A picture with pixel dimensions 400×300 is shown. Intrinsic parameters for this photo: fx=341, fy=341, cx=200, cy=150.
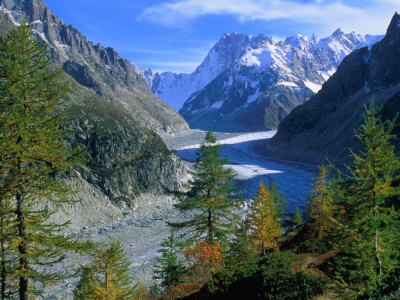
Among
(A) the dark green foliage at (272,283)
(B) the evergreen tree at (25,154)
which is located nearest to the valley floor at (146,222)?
(A) the dark green foliage at (272,283)

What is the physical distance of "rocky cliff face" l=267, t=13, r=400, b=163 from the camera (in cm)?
14388

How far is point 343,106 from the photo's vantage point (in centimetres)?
17412

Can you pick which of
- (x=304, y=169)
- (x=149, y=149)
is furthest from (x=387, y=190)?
(x=304, y=169)

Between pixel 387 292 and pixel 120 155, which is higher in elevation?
pixel 120 155

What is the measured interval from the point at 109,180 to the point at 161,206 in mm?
13629

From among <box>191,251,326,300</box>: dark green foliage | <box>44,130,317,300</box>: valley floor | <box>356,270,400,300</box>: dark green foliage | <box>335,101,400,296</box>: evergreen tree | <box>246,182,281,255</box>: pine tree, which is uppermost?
<box>335,101,400,296</box>: evergreen tree

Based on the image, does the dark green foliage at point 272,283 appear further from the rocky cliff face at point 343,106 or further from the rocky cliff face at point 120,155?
the rocky cliff face at point 343,106

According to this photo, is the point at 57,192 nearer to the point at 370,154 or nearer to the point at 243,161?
the point at 370,154

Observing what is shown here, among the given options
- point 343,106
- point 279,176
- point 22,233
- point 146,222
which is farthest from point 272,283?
point 343,106

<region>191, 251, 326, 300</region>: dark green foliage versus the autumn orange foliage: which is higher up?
<region>191, 251, 326, 300</region>: dark green foliage

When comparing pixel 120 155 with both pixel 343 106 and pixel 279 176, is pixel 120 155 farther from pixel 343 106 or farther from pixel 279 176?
pixel 343 106

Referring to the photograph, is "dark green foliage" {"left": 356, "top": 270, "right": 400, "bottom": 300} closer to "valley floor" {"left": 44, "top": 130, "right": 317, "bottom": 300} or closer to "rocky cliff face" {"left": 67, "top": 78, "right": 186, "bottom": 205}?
"valley floor" {"left": 44, "top": 130, "right": 317, "bottom": 300}

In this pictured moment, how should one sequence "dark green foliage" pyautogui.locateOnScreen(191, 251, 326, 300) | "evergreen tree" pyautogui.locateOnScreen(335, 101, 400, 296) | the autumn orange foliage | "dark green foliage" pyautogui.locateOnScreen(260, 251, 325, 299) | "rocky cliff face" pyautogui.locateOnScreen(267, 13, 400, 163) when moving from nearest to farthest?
1. "evergreen tree" pyautogui.locateOnScreen(335, 101, 400, 296)
2. "dark green foliage" pyautogui.locateOnScreen(260, 251, 325, 299)
3. "dark green foliage" pyautogui.locateOnScreen(191, 251, 326, 300)
4. the autumn orange foliage
5. "rocky cliff face" pyautogui.locateOnScreen(267, 13, 400, 163)

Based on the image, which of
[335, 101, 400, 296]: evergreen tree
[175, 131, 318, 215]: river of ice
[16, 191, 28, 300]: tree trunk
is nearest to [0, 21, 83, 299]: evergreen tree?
[16, 191, 28, 300]: tree trunk
